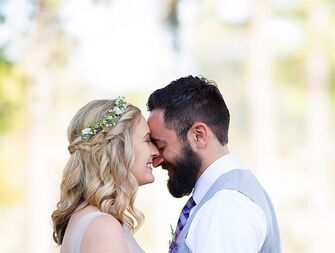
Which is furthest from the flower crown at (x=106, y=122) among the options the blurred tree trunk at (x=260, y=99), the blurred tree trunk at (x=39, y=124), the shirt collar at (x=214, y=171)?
the blurred tree trunk at (x=260, y=99)

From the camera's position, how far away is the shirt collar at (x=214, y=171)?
3.00 m

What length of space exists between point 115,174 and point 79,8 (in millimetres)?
11505

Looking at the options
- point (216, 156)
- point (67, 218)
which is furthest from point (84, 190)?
point (216, 156)

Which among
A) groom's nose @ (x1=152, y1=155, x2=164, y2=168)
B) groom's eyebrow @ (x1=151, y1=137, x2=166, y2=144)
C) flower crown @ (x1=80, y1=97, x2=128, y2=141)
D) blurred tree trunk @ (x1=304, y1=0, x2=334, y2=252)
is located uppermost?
flower crown @ (x1=80, y1=97, x2=128, y2=141)

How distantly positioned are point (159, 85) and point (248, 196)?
11.4m

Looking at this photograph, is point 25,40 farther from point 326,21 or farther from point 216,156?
point 216,156

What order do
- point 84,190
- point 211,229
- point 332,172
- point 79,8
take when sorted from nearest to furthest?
point 211,229 < point 84,190 < point 79,8 < point 332,172

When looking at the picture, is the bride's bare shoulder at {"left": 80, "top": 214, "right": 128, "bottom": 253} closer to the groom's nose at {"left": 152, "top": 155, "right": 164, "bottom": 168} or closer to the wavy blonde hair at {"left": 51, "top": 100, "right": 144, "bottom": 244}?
the wavy blonde hair at {"left": 51, "top": 100, "right": 144, "bottom": 244}

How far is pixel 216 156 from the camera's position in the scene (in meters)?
3.05

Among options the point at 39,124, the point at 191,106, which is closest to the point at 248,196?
the point at 191,106

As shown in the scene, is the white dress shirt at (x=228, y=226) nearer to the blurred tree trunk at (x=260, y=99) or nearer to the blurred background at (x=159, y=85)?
the blurred background at (x=159, y=85)

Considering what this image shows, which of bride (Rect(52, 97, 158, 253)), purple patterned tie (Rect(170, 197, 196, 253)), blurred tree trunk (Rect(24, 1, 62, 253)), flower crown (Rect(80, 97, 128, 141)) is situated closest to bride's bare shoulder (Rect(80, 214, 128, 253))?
bride (Rect(52, 97, 158, 253))

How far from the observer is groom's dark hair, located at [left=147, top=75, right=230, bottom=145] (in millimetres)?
3068

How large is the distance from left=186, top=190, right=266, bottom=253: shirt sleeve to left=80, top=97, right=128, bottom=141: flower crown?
0.52 m
